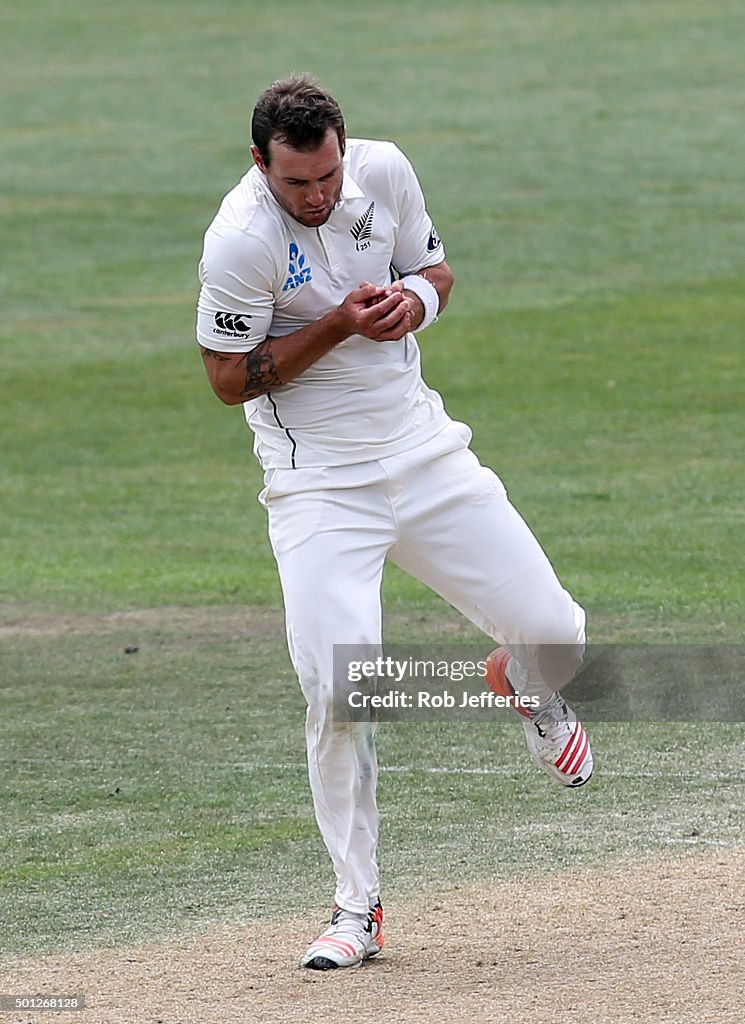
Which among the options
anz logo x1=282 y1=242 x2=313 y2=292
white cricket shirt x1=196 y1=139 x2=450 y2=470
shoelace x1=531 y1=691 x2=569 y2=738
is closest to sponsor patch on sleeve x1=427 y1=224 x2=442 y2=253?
white cricket shirt x1=196 y1=139 x2=450 y2=470

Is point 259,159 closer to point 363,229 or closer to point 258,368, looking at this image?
point 363,229

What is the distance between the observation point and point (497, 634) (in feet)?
20.8

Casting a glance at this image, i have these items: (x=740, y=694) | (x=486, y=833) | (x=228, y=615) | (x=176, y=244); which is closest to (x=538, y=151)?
(x=176, y=244)

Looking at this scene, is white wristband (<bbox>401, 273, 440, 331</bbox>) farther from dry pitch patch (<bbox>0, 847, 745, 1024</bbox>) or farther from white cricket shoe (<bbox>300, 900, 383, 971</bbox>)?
dry pitch patch (<bbox>0, 847, 745, 1024</bbox>)

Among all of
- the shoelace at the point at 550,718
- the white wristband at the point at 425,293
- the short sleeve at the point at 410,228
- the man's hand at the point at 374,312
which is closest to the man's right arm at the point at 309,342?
the man's hand at the point at 374,312

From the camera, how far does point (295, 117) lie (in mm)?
5723

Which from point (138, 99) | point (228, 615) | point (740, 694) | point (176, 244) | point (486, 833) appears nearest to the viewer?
point (486, 833)

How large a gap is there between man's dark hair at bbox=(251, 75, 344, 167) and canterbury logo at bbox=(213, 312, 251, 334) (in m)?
0.49

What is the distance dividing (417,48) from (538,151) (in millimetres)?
8845

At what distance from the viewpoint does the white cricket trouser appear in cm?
583

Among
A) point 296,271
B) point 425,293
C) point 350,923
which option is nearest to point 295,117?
point 296,271

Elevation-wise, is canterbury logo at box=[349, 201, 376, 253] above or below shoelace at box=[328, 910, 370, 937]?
above

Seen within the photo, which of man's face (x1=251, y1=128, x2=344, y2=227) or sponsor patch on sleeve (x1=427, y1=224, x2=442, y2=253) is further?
sponsor patch on sleeve (x1=427, y1=224, x2=442, y2=253)

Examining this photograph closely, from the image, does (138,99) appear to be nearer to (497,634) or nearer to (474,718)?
(474,718)
